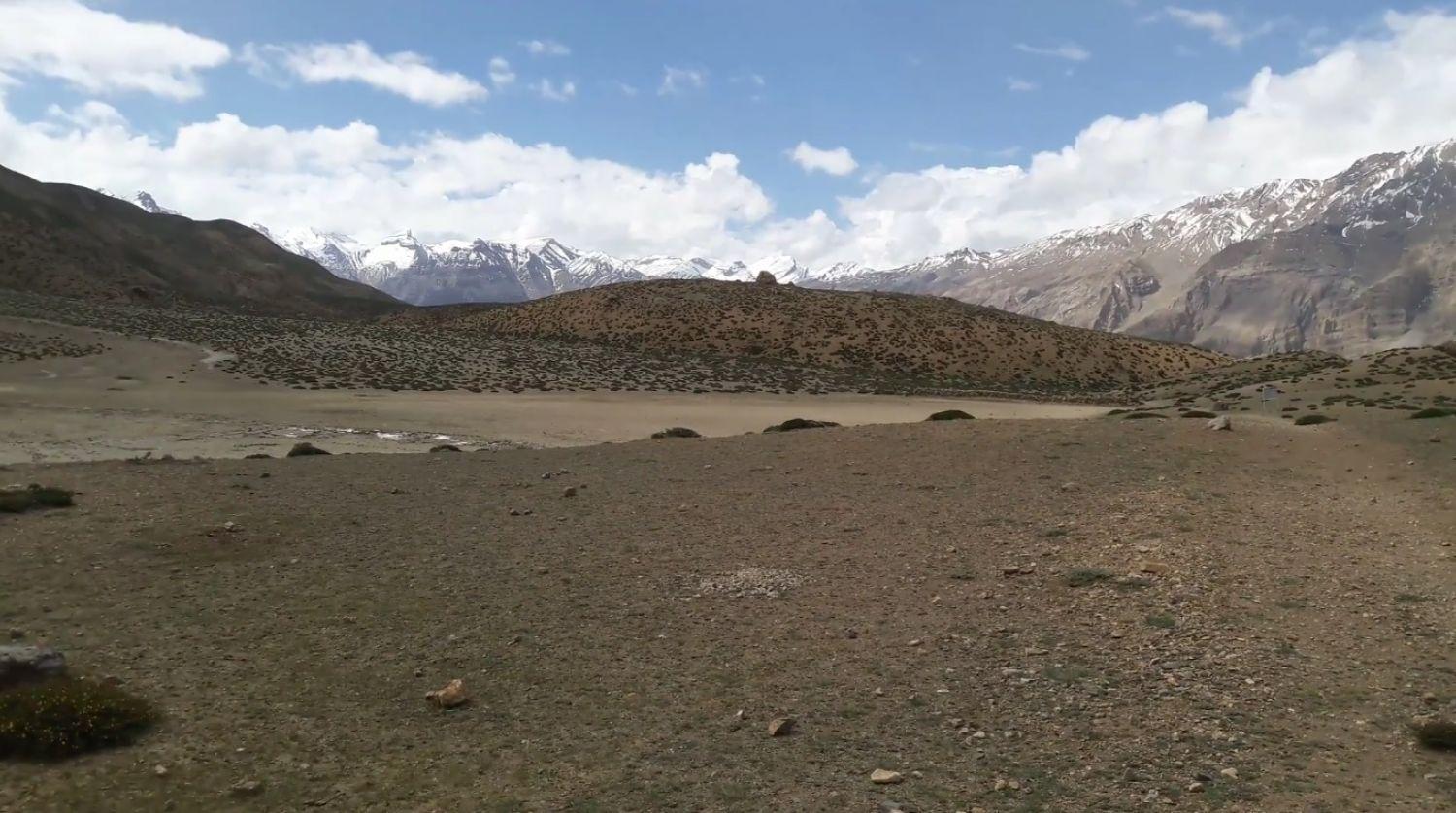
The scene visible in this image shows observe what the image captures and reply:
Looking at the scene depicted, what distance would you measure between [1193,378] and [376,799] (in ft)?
218

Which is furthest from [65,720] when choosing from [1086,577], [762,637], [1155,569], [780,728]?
[1155,569]

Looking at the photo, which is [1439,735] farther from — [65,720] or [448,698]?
[65,720]

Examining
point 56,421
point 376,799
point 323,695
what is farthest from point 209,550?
point 56,421

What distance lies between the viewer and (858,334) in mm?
75875

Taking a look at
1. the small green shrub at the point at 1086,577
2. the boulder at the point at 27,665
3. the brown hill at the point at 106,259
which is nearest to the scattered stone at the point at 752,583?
the small green shrub at the point at 1086,577

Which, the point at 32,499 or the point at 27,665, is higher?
the point at 32,499

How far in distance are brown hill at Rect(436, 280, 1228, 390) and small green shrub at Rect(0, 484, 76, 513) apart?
187 ft

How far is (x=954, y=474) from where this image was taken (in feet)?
59.0

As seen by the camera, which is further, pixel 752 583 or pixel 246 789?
pixel 752 583

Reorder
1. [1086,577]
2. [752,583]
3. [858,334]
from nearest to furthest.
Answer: [1086,577], [752,583], [858,334]

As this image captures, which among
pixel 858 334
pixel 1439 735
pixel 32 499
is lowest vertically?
pixel 1439 735

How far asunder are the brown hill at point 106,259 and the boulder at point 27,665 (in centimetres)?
11081

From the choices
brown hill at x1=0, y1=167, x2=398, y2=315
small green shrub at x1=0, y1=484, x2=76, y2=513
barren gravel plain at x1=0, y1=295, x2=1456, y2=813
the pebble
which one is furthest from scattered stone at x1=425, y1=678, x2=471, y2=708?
brown hill at x1=0, y1=167, x2=398, y2=315

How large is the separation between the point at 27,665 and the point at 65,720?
3.36 ft
